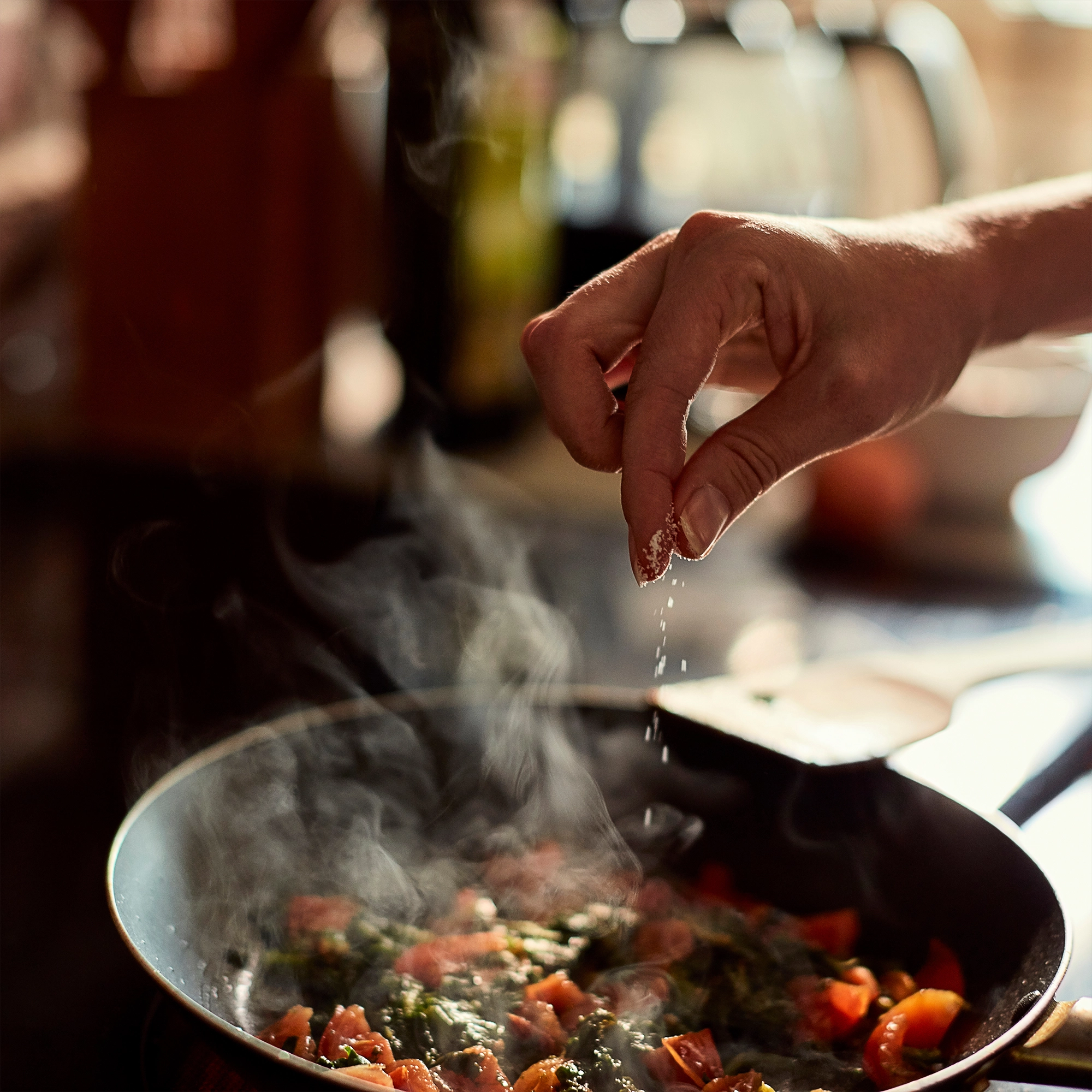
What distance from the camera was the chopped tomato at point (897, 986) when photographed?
2.69 feet

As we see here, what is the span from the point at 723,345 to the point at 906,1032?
0.48m

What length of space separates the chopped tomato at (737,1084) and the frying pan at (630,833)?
0.43 ft

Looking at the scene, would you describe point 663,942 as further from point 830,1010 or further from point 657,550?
point 657,550

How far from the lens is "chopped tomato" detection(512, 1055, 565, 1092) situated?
69 centimetres

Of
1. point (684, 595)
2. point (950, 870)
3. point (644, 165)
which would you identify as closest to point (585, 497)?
point (684, 595)

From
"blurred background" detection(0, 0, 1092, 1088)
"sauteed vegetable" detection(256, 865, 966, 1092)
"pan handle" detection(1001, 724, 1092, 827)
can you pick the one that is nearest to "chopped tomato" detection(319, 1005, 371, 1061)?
"sauteed vegetable" detection(256, 865, 966, 1092)

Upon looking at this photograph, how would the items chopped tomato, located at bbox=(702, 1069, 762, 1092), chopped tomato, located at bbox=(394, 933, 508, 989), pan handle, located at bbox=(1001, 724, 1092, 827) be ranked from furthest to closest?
1. pan handle, located at bbox=(1001, 724, 1092, 827)
2. chopped tomato, located at bbox=(394, 933, 508, 989)
3. chopped tomato, located at bbox=(702, 1069, 762, 1092)

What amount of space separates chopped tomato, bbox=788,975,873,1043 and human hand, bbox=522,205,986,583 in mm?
345

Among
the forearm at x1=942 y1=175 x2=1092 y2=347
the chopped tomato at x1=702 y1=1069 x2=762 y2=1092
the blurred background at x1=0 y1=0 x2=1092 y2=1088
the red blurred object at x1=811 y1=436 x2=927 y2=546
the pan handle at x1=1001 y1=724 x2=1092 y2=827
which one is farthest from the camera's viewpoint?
the red blurred object at x1=811 y1=436 x2=927 y2=546

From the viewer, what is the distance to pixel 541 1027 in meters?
0.76

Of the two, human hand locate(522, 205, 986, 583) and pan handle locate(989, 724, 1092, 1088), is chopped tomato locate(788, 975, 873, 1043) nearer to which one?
pan handle locate(989, 724, 1092, 1088)

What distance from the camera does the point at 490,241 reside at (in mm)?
2078

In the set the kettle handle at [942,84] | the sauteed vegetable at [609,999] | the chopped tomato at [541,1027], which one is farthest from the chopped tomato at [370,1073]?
the kettle handle at [942,84]

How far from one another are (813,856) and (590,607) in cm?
71
